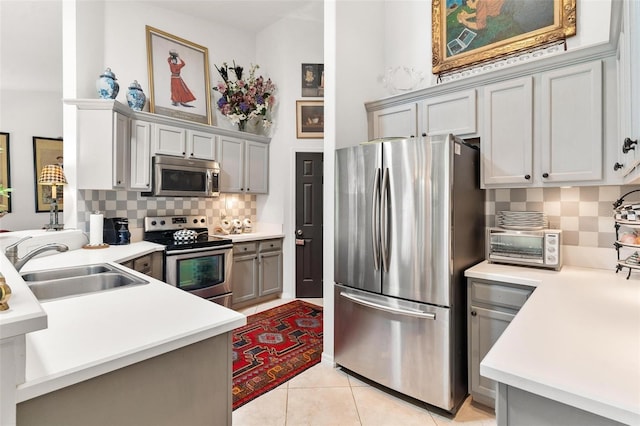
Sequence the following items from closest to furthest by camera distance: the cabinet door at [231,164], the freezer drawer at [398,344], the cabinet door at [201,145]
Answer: the freezer drawer at [398,344], the cabinet door at [201,145], the cabinet door at [231,164]

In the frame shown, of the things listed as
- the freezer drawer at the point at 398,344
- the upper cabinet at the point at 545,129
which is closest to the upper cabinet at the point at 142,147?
the freezer drawer at the point at 398,344

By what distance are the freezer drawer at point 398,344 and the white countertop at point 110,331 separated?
1288mm

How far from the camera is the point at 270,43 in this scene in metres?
4.54

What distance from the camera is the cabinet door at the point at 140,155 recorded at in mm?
3215

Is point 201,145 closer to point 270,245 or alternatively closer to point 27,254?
point 270,245

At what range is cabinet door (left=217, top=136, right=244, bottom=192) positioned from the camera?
13.0 ft

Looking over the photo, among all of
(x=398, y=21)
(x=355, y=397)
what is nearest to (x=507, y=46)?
(x=398, y=21)

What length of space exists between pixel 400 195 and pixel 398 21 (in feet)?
6.47

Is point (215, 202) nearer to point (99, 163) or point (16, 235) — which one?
point (99, 163)

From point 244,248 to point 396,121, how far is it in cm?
238

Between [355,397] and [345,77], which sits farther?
[345,77]

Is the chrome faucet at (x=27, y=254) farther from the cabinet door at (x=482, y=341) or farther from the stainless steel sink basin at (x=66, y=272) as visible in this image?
the cabinet door at (x=482, y=341)

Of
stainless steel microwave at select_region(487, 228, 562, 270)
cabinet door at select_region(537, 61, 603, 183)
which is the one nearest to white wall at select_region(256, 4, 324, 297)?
stainless steel microwave at select_region(487, 228, 562, 270)

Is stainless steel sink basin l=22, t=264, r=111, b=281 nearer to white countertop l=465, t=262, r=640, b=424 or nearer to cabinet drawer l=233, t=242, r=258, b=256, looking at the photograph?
cabinet drawer l=233, t=242, r=258, b=256
